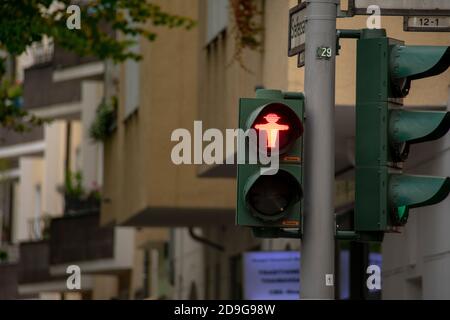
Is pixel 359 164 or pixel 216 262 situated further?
pixel 216 262

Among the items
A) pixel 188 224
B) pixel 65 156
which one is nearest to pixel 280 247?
pixel 188 224

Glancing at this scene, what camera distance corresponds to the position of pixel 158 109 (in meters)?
26.0

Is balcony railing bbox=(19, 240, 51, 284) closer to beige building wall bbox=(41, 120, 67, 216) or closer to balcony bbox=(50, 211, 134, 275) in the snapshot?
balcony bbox=(50, 211, 134, 275)

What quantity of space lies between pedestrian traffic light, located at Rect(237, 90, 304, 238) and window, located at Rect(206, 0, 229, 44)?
34.0ft

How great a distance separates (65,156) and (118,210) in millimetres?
20546

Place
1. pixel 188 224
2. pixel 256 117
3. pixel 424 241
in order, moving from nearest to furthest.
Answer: pixel 256 117, pixel 424 241, pixel 188 224

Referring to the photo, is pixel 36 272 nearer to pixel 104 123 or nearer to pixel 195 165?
pixel 104 123

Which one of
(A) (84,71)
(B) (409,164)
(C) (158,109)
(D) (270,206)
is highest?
(A) (84,71)

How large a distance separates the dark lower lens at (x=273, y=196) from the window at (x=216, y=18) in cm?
1042

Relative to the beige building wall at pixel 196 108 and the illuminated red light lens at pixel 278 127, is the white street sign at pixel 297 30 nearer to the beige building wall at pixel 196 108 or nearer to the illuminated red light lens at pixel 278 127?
the illuminated red light lens at pixel 278 127

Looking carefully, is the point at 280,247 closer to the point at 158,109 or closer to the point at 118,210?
the point at 158,109

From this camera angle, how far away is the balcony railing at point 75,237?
120ft

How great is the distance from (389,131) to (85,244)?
91.4 feet

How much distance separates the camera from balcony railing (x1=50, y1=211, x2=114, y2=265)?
3653 centimetres
